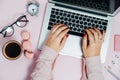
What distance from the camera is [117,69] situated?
125 cm

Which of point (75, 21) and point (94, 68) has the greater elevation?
point (75, 21)

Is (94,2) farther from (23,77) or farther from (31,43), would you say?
(23,77)

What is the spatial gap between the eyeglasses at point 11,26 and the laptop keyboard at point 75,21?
11 centimetres

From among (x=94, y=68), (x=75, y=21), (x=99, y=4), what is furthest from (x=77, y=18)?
(x=94, y=68)

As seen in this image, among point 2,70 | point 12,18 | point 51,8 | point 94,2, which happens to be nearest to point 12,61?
point 2,70

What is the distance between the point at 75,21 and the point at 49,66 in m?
0.25

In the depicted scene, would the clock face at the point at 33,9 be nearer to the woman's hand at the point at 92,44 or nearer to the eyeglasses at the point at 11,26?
the eyeglasses at the point at 11,26

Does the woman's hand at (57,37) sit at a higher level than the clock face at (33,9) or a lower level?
lower

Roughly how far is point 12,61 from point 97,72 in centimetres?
37

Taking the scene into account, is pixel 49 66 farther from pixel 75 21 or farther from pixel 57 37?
pixel 75 21

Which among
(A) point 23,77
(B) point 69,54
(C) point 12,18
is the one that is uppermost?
(C) point 12,18

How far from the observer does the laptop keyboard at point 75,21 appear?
1.20m

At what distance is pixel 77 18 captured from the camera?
1222 millimetres

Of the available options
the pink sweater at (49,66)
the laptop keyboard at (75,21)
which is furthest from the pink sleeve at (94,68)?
the laptop keyboard at (75,21)
